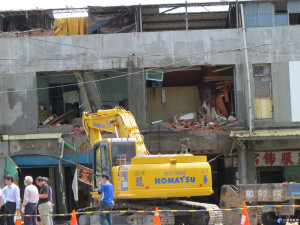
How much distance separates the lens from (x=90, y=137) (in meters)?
17.3

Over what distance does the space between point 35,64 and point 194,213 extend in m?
12.2

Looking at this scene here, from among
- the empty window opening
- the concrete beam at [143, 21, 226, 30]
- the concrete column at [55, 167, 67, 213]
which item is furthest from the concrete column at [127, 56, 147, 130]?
the concrete column at [55, 167, 67, 213]

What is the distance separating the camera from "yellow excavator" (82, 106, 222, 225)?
14.0 metres

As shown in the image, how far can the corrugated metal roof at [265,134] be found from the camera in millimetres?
21578

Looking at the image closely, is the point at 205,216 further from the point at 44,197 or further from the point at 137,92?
the point at 137,92

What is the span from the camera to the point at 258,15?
2391 cm

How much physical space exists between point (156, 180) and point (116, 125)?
9.03 feet

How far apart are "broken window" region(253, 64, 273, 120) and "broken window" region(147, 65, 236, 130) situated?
1698mm

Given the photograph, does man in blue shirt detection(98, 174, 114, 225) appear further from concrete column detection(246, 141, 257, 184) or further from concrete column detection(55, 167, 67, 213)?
concrete column detection(246, 141, 257, 184)

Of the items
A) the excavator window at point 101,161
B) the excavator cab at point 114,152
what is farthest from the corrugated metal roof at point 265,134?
the excavator window at point 101,161

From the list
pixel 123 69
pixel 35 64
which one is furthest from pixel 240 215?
pixel 35 64

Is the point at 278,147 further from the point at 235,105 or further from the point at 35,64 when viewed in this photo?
the point at 35,64

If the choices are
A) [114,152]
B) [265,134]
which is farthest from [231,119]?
[114,152]

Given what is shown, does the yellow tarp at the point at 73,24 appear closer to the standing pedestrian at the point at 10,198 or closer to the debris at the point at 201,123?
the debris at the point at 201,123
